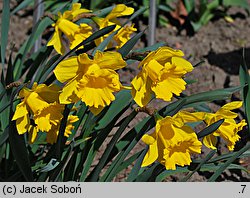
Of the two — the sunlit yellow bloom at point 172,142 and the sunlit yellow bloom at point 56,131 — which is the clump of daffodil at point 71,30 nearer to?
the sunlit yellow bloom at point 56,131

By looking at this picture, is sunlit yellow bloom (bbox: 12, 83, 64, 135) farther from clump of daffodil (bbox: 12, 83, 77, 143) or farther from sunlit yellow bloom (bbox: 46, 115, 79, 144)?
sunlit yellow bloom (bbox: 46, 115, 79, 144)

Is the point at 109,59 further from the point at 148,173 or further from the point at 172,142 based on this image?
the point at 148,173

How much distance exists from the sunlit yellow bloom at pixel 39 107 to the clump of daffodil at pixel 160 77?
273mm

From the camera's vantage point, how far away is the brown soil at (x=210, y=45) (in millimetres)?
3656

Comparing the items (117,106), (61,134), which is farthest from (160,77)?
(117,106)

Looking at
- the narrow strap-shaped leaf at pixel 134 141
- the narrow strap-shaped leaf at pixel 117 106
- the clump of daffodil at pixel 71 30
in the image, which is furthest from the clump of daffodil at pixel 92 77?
the narrow strap-shaped leaf at pixel 117 106

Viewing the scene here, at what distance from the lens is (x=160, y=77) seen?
1.79 m

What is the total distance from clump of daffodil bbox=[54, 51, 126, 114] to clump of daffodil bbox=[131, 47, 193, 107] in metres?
0.07

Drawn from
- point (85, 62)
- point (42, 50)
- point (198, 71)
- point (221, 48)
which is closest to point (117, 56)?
point (85, 62)

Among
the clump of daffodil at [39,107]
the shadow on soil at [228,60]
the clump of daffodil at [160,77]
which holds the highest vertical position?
the clump of daffodil at [160,77]

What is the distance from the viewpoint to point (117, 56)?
5.83 ft

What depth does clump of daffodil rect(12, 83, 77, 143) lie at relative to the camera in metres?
1.88

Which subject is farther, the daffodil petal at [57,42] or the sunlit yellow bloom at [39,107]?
the daffodil petal at [57,42]

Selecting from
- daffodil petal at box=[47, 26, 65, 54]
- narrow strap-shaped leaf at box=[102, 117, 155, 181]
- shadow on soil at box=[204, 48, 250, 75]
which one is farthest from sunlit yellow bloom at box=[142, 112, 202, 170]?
shadow on soil at box=[204, 48, 250, 75]
